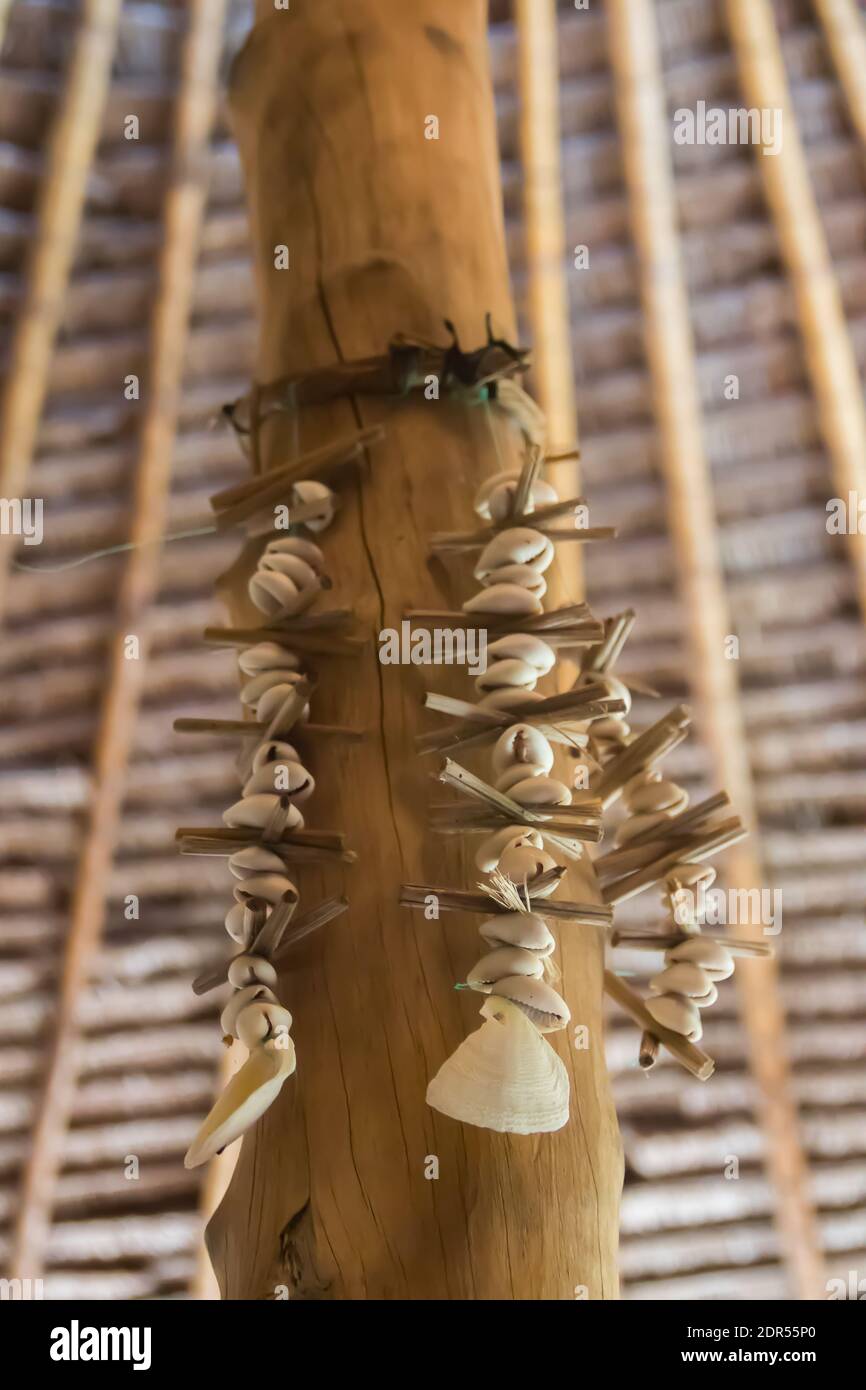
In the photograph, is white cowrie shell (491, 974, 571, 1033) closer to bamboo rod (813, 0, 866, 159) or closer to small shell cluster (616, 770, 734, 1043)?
small shell cluster (616, 770, 734, 1043)

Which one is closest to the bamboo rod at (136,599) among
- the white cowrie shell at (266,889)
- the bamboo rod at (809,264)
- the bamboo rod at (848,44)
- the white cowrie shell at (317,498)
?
the bamboo rod at (809,264)

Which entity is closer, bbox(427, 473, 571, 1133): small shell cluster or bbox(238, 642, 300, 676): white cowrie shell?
bbox(427, 473, 571, 1133): small shell cluster

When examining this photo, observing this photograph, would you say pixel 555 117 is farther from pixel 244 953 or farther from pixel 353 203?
pixel 244 953

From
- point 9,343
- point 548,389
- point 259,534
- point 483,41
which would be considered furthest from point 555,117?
point 259,534

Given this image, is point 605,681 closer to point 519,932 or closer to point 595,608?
point 519,932

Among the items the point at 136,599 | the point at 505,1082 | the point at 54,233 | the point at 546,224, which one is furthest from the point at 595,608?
the point at 505,1082

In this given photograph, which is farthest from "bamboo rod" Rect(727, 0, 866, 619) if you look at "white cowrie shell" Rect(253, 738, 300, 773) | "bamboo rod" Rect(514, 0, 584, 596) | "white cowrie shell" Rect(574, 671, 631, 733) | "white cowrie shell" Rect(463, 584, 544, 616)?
"white cowrie shell" Rect(253, 738, 300, 773)

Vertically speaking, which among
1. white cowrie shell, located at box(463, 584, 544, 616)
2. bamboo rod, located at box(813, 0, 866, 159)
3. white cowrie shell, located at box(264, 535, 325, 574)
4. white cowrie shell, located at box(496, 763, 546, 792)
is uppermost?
bamboo rod, located at box(813, 0, 866, 159)
